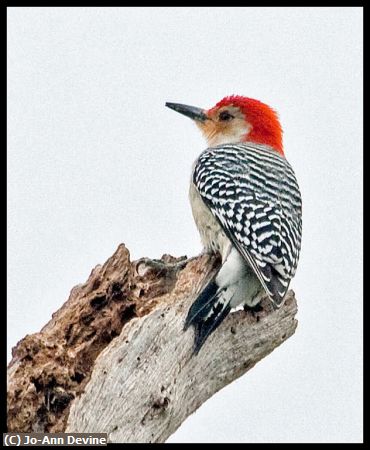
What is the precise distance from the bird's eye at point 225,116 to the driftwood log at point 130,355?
2381mm

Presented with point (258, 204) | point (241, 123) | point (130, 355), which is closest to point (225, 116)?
point (241, 123)

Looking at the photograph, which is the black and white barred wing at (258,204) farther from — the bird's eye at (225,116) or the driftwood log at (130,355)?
the bird's eye at (225,116)

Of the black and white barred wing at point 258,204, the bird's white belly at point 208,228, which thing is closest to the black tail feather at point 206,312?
the black and white barred wing at point 258,204

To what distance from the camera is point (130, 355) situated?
5.58 meters

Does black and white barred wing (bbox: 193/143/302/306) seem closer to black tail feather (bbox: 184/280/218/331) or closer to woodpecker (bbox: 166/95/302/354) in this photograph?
woodpecker (bbox: 166/95/302/354)

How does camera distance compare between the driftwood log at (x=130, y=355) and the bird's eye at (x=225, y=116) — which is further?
the bird's eye at (x=225, y=116)

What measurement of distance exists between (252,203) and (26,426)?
2.71 metres

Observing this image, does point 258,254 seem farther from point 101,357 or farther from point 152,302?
point 101,357

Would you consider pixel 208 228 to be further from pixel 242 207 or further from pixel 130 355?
pixel 130 355

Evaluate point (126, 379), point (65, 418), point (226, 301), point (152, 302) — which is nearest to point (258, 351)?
point (226, 301)

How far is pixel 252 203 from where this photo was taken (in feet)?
23.1

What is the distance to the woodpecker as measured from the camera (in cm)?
631

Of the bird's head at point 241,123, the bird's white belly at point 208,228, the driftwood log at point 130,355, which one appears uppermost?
the bird's head at point 241,123

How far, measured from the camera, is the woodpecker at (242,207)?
6.31m
